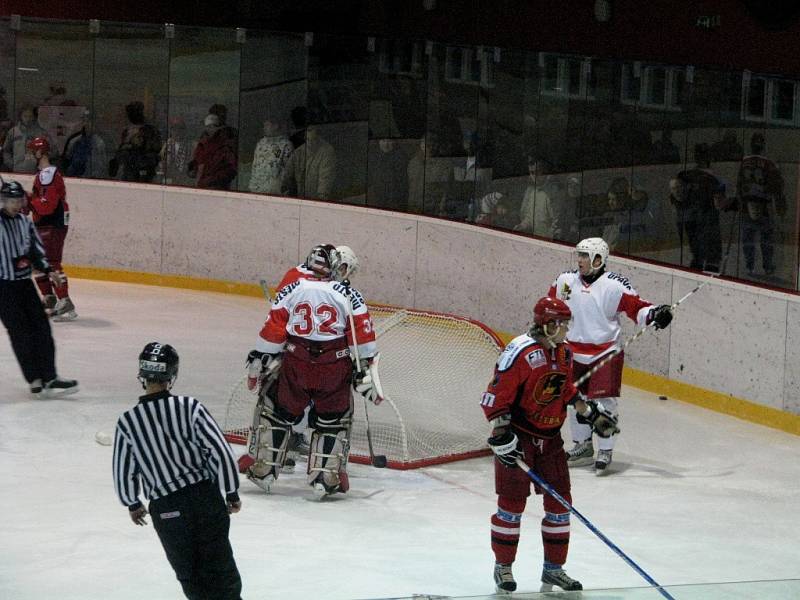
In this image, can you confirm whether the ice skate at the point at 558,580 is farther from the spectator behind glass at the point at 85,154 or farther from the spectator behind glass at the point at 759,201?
the spectator behind glass at the point at 85,154

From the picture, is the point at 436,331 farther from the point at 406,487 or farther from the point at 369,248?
the point at 369,248

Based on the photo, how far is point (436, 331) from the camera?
340 inches

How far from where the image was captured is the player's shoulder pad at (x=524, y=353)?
18.9ft

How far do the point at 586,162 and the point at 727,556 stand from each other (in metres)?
4.59

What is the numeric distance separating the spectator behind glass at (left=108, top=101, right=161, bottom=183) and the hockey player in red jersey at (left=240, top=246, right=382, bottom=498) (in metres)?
6.13

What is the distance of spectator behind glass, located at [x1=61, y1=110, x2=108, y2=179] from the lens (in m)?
13.3

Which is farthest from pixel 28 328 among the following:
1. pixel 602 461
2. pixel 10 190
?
pixel 602 461

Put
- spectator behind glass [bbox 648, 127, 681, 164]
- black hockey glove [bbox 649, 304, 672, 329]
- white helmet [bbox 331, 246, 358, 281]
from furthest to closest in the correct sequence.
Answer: spectator behind glass [bbox 648, 127, 681, 164] → black hockey glove [bbox 649, 304, 672, 329] → white helmet [bbox 331, 246, 358, 281]

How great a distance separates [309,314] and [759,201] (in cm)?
349

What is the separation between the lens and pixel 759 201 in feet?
31.0

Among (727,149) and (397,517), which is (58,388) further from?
(727,149)

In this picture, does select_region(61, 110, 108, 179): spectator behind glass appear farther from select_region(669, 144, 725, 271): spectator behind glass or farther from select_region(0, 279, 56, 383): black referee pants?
select_region(669, 144, 725, 271): spectator behind glass

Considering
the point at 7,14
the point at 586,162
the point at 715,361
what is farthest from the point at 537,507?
the point at 7,14

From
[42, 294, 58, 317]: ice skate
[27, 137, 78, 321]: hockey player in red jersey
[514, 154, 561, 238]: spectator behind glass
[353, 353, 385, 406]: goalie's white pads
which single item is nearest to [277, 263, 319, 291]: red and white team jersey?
[353, 353, 385, 406]: goalie's white pads
